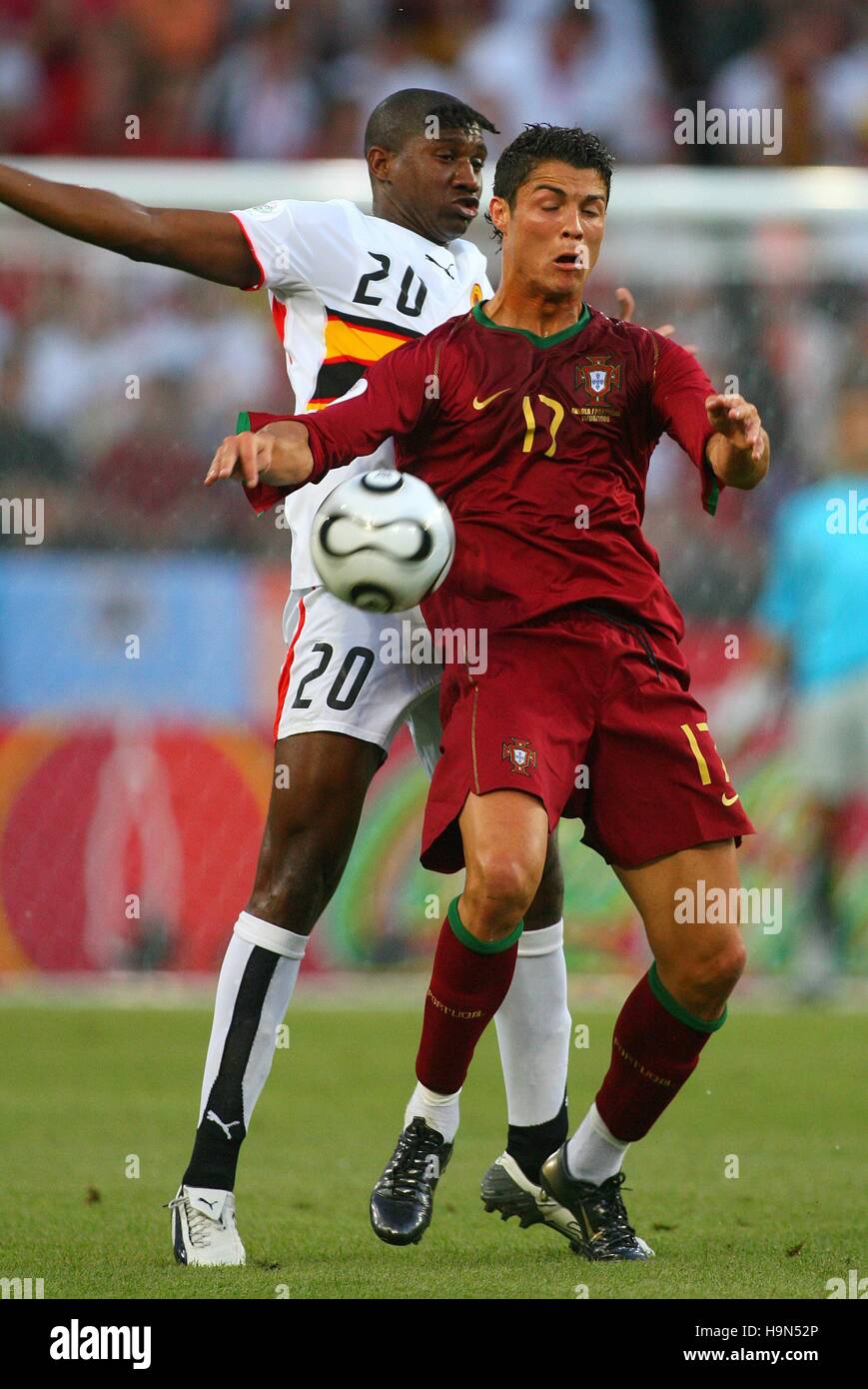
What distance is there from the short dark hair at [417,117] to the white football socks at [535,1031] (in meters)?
1.98

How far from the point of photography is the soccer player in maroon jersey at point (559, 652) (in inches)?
161

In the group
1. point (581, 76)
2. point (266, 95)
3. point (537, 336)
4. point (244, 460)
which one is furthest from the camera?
A: point (581, 76)

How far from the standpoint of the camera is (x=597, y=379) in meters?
4.25

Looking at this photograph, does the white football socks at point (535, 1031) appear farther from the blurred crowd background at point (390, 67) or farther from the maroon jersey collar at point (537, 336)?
the blurred crowd background at point (390, 67)

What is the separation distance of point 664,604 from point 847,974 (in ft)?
16.5

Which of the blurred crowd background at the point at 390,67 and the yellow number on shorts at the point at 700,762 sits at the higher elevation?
the blurred crowd background at the point at 390,67

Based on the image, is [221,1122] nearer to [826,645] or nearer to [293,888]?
[293,888]

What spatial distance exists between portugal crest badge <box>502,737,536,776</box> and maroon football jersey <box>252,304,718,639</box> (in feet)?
0.96

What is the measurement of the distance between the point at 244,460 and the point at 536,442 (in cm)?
72

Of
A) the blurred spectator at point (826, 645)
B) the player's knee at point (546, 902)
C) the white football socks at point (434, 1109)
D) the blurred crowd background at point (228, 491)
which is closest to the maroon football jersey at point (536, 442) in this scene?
the player's knee at point (546, 902)

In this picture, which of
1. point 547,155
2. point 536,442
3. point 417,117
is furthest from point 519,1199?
point 417,117

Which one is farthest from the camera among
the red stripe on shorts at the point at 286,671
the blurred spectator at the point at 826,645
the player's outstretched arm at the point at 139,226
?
the blurred spectator at the point at 826,645

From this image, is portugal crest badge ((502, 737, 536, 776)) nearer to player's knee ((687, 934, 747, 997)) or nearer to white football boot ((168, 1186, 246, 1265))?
player's knee ((687, 934, 747, 997))

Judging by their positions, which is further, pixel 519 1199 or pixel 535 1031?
pixel 535 1031
